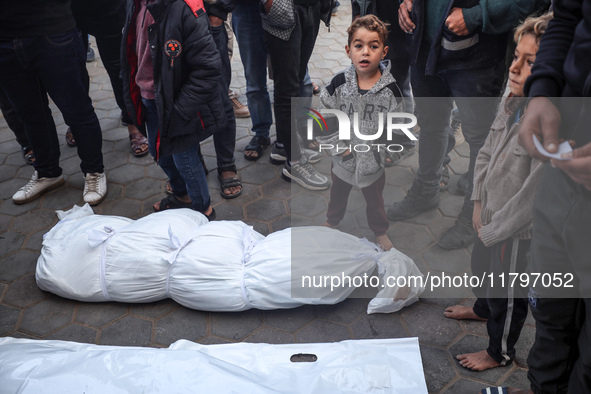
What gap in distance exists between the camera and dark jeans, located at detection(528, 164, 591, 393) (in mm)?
1515

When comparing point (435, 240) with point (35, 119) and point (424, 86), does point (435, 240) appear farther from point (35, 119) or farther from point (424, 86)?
point (35, 119)

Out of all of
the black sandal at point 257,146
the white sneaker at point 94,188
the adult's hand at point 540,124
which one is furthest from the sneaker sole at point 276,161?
the adult's hand at point 540,124

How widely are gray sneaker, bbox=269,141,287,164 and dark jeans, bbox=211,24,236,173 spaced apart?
15.7 inches

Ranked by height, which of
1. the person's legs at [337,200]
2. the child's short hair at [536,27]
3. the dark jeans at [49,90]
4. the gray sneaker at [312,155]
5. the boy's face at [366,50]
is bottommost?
the gray sneaker at [312,155]

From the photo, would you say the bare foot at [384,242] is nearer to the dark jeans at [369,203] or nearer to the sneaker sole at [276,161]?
the dark jeans at [369,203]

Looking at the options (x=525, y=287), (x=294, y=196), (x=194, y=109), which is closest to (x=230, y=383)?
(x=525, y=287)

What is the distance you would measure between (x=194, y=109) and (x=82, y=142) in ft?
4.19

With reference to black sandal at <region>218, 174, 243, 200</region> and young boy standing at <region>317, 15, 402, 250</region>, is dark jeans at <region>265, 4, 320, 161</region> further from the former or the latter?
young boy standing at <region>317, 15, 402, 250</region>

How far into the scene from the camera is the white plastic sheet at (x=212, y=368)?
202cm

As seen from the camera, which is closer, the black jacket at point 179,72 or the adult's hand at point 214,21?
the black jacket at point 179,72

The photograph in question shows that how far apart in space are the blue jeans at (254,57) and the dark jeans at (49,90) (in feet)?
3.71

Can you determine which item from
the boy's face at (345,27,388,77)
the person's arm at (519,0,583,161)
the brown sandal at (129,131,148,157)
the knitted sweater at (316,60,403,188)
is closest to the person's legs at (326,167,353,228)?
the knitted sweater at (316,60,403,188)

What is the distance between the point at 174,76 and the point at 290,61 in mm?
953

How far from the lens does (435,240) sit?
10.5ft
